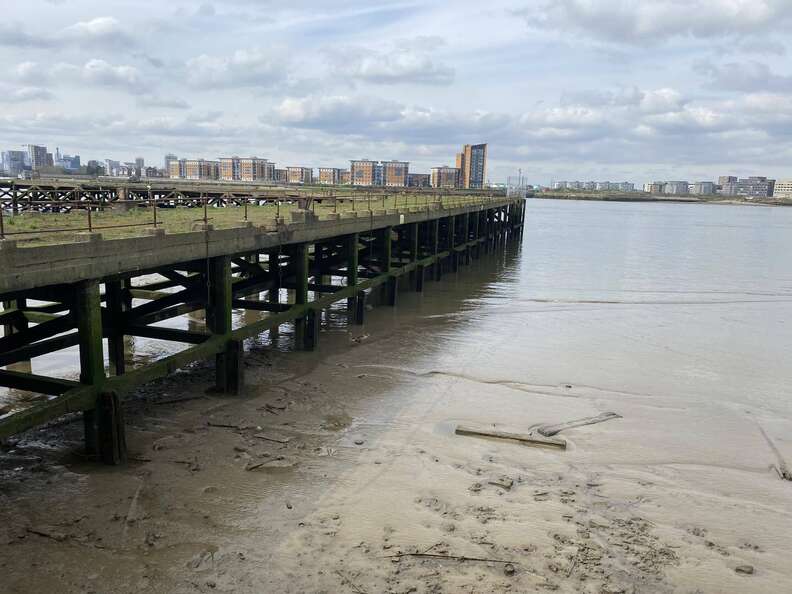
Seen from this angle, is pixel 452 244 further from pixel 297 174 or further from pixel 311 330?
pixel 297 174

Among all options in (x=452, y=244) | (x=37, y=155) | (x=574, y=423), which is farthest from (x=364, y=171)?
(x=574, y=423)

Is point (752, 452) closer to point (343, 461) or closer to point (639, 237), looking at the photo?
point (343, 461)

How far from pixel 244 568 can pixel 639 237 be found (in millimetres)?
66676

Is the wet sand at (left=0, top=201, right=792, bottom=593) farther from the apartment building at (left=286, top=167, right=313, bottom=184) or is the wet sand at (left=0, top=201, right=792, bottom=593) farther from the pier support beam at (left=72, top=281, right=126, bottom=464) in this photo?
the apartment building at (left=286, top=167, right=313, bottom=184)

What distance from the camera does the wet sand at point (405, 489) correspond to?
6.62 meters

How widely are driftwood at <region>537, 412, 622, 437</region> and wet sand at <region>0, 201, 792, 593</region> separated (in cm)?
19

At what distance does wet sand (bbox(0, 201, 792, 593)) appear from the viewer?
662cm

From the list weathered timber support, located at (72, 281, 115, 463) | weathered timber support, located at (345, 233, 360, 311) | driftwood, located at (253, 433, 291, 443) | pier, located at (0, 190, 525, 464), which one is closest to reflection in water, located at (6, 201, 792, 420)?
weathered timber support, located at (345, 233, 360, 311)

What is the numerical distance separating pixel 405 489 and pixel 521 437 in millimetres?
2721

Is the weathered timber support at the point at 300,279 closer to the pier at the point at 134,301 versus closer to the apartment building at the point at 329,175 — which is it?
the pier at the point at 134,301

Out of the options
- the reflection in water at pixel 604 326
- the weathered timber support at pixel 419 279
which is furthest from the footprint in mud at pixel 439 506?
the weathered timber support at pixel 419 279

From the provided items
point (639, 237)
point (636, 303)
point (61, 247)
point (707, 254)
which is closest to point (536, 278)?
point (636, 303)

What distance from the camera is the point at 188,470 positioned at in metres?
8.66

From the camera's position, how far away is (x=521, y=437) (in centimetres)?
1034
